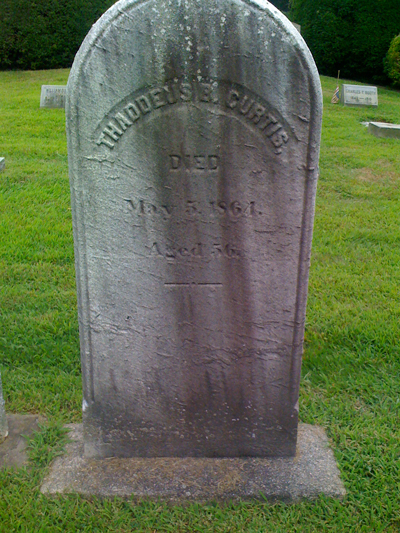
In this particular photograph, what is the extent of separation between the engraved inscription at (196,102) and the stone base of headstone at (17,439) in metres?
1.49

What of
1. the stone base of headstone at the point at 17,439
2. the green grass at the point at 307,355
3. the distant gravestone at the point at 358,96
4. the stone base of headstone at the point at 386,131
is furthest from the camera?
the distant gravestone at the point at 358,96

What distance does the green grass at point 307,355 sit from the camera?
85.7 inches

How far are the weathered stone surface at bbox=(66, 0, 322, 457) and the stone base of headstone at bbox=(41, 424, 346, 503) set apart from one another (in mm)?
58

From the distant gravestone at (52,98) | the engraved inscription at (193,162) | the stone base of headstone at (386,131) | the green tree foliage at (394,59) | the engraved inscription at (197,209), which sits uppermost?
the green tree foliage at (394,59)

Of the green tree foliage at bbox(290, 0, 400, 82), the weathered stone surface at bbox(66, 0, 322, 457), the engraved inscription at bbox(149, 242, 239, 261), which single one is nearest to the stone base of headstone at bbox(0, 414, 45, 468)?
the weathered stone surface at bbox(66, 0, 322, 457)

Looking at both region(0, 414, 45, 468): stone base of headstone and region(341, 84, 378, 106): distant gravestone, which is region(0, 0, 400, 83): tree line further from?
region(0, 414, 45, 468): stone base of headstone

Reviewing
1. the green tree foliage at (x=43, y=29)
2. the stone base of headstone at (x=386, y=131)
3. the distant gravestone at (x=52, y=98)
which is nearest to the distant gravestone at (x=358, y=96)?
the stone base of headstone at (x=386, y=131)

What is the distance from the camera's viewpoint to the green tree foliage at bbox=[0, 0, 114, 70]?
13.1 metres

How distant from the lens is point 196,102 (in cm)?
187

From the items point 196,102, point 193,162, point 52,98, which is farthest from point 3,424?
point 52,98

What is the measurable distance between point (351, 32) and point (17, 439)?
15.3 m

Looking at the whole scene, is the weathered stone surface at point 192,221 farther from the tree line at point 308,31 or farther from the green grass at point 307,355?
the tree line at point 308,31

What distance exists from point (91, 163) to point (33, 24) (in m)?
13.1

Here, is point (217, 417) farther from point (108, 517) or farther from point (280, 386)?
point (108, 517)
